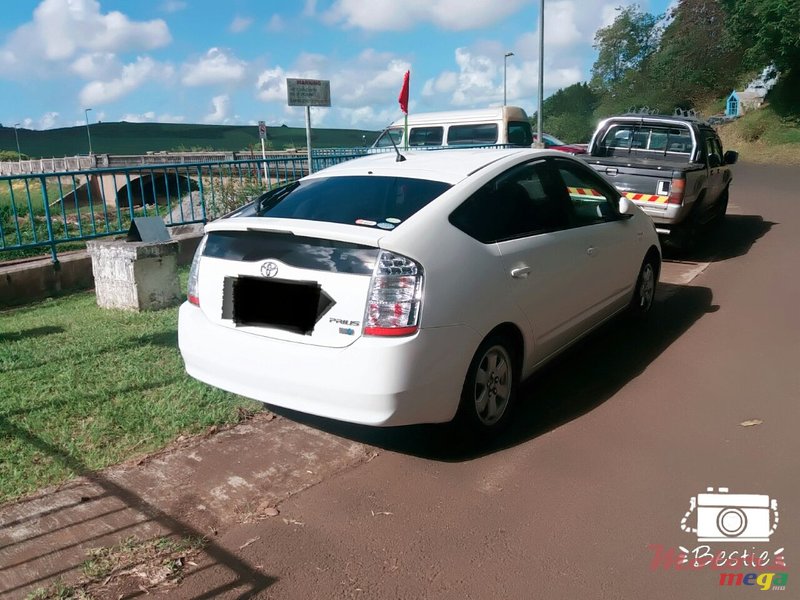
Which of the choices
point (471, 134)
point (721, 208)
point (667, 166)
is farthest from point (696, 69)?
point (667, 166)

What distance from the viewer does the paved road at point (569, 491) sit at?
279 cm

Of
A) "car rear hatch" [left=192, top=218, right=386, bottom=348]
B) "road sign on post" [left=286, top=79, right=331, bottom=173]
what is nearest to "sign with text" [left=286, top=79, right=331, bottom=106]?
"road sign on post" [left=286, top=79, right=331, bottom=173]

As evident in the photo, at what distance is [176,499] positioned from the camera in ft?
11.1

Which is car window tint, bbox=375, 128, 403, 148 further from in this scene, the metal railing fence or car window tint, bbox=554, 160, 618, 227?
car window tint, bbox=554, 160, 618, 227

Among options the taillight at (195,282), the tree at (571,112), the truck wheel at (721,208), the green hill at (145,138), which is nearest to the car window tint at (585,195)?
the taillight at (195,282)

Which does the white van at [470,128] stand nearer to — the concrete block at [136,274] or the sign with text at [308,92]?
the sign with text at [308,92]

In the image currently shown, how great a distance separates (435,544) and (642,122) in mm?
9108

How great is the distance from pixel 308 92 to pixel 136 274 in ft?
15.0

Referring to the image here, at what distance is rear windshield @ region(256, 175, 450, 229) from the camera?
3.76 meters

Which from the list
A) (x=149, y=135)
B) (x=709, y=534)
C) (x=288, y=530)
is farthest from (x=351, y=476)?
(x=149, y=135)

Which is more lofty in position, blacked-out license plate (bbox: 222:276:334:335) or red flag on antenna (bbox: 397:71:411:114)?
red flag on antenna (bbox: 397:71:411:114)

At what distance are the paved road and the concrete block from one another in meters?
3.39

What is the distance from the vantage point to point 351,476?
363 centimetres

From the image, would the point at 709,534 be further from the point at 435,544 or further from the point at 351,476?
the point at 351,476
